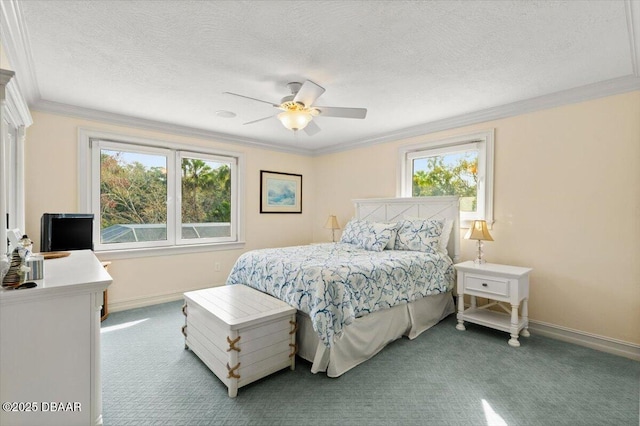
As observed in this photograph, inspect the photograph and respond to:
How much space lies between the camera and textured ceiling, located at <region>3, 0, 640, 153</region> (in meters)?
1.70

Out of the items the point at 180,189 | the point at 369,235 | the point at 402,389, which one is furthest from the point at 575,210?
the point at 180,189

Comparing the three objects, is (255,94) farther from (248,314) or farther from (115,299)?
(115,299)

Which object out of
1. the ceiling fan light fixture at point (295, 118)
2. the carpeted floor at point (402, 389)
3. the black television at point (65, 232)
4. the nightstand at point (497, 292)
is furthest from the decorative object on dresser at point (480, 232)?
the black television at point (65, 232)

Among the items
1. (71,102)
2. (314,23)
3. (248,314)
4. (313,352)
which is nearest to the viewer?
(314,23)

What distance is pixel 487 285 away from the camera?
2.89 metres

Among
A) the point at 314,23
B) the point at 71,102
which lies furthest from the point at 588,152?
the point at 71,102

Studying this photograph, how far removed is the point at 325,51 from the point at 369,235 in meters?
2.21

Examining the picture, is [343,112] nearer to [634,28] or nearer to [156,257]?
[634,28]

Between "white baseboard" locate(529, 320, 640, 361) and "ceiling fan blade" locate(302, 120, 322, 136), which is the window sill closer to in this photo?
"ceiling fan blade" locate(302, 120, 322, 136)

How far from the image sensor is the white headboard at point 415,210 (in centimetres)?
360

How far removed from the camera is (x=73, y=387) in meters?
1.46

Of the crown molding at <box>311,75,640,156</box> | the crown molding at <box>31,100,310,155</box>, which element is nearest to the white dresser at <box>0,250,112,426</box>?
the crown molding at <box>31,100,310,155</box>

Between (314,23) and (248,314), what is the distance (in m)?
1.98

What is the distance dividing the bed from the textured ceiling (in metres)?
1.44
